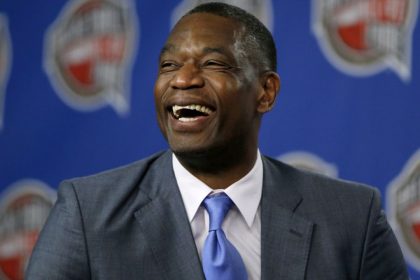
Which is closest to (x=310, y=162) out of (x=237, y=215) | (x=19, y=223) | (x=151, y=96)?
(x=151, y=96)

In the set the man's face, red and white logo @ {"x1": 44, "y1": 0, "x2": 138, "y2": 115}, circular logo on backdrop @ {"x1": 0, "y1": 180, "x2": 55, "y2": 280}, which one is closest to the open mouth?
the man's face

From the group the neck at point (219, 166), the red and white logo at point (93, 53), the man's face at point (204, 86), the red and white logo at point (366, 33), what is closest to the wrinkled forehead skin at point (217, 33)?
the man's face at point (204, 86)

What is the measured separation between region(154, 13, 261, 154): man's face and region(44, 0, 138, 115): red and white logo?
2.04 ft

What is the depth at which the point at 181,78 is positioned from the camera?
117 centimetres

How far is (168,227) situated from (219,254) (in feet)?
0.27

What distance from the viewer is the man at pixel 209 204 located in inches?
44.9

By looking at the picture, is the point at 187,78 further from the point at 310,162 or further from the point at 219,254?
the point at 310,162

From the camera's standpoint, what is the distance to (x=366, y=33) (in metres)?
1.67

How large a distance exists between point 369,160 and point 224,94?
57 centimetres

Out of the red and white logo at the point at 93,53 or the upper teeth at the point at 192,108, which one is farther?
the red and white logo at the point at 93,53

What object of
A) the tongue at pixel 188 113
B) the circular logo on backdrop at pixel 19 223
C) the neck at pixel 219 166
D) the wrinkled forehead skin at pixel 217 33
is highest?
the wrinkled forehead skin at pixel 217 33

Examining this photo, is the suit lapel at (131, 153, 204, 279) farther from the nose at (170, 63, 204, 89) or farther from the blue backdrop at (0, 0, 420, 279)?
the blue backdrop at (0, 0, 420, 279)

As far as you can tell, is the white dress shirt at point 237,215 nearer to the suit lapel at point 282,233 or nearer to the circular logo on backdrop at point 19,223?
the suit lapel at point 282,233

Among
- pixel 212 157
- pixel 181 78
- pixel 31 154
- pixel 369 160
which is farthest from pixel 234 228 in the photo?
pixel 31 154
